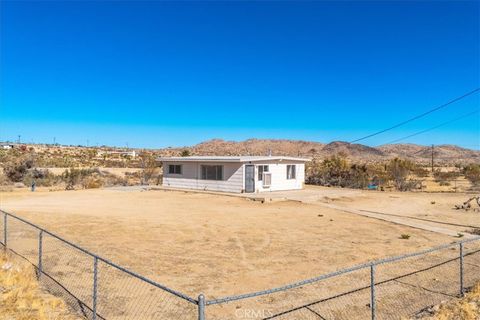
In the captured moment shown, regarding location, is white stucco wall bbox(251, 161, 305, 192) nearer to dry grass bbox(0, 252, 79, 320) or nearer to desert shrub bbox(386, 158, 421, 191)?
desert shrub bbox(386, 158, 421, 191)

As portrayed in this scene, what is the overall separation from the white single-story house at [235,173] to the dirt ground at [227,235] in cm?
344

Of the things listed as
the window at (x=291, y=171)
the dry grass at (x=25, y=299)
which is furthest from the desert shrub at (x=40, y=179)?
the dry grass at (x=25, y=299)

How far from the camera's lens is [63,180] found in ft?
125

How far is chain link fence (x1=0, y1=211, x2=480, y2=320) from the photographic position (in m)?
7.30

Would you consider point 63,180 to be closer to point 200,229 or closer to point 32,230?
point 32,230

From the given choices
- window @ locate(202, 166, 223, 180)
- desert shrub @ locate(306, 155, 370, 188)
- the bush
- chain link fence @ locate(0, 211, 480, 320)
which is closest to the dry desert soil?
chain link fence @ locate(0, 211, 480, 320)

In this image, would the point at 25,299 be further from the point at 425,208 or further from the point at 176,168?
the point at 176,168

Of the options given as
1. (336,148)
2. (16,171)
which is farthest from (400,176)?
(336,148)

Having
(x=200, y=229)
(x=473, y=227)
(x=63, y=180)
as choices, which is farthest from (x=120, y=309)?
(x=63, y=180)

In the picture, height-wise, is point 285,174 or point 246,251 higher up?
point 285,174

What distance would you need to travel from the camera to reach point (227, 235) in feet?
47.5

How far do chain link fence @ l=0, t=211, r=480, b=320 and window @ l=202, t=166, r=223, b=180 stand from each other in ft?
64.1

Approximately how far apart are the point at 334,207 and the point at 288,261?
12.0 metres

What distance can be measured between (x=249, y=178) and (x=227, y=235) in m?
14.3
